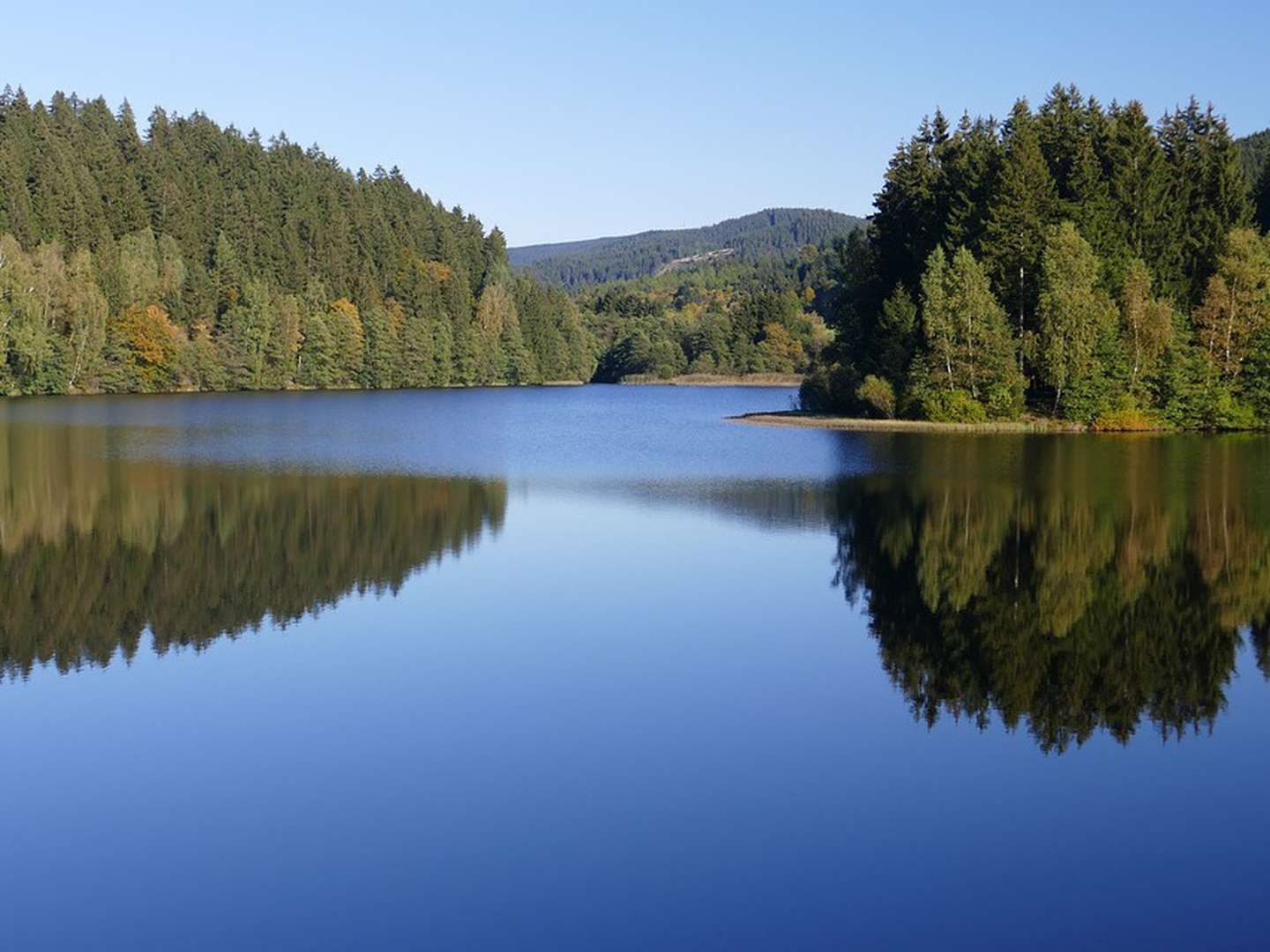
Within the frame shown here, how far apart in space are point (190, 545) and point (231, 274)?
97.5 m

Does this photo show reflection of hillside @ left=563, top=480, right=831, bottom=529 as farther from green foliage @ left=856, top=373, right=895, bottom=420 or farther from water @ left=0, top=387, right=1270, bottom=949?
green foliage @ left=856, top=373, right=895, bottom=420

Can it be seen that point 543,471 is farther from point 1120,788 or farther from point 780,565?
point 1120,788

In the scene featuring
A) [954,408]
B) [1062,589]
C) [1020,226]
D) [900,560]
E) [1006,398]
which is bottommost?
[1062,589]

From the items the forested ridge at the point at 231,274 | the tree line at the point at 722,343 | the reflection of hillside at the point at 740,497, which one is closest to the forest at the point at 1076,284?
the reflection of hillside at the point at 740,497

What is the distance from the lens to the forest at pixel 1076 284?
61312 mm

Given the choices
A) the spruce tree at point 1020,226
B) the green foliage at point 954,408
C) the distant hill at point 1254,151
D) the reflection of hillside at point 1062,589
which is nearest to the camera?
the reflection of hillside at point 1062,589

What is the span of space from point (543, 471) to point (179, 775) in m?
30.6

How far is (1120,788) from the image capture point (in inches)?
480

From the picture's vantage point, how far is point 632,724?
14.3m

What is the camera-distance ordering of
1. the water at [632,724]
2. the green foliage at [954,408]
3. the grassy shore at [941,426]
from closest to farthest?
the water at [632,724]
the grassy shore at [941,426]
the green foliage at [954,408]

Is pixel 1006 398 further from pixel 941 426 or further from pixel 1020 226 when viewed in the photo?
pixel 1020 226

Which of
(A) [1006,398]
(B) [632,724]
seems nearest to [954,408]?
(A) [1006,398]

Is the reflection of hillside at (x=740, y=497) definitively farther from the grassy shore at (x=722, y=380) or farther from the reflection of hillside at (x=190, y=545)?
the grassy shore at (x=722, y=380)

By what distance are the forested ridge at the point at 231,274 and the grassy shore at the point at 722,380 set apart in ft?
27.7
